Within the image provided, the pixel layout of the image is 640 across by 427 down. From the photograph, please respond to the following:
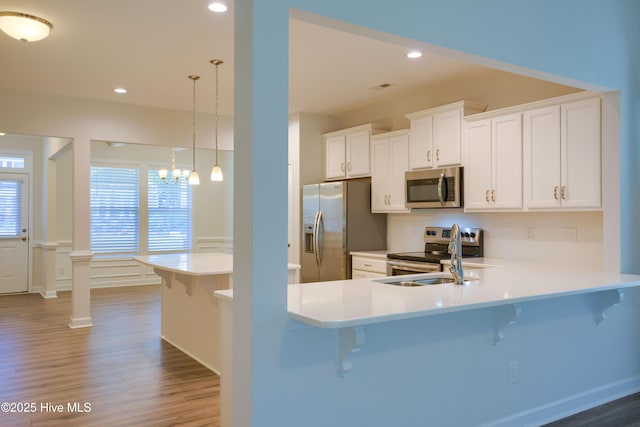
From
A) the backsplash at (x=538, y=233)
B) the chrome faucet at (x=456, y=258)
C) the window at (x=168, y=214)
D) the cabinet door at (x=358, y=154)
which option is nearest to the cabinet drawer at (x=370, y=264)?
the backsplash at (x=538, y=233)

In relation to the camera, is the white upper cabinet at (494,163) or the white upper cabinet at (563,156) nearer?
the white upper cabinet at (563,156)

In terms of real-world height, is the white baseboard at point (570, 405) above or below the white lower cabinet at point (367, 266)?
below

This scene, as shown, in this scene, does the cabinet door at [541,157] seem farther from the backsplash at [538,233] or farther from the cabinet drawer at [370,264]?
the cabinet drawer at [370,264]

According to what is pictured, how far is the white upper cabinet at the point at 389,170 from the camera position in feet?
17.3

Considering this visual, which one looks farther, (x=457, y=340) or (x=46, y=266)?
(x=46, y=266)

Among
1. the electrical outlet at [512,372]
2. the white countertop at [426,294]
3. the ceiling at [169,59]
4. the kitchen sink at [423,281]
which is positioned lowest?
the electrical outlet at [512,372]

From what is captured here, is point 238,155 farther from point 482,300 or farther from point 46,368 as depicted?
point 46,368

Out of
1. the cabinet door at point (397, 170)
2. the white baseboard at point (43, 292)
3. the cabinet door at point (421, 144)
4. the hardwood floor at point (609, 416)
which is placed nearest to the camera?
the hardwood floor at point (609, 416)

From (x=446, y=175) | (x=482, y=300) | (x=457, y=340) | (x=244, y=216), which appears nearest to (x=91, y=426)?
(x=244, y=216)

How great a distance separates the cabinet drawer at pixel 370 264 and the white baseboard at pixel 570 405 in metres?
2.18

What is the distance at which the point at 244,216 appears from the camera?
2.05 meters

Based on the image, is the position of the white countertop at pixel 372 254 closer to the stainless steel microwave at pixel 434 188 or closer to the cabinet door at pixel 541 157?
the stainless steel microwave at pixel 434 188

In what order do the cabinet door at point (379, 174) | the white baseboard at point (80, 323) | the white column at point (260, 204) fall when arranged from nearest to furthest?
the white column at point (260, 204), the cabinet door at point (379, 174), the white baseboard at point (80, 323)

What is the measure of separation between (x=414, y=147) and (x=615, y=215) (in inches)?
82.7
